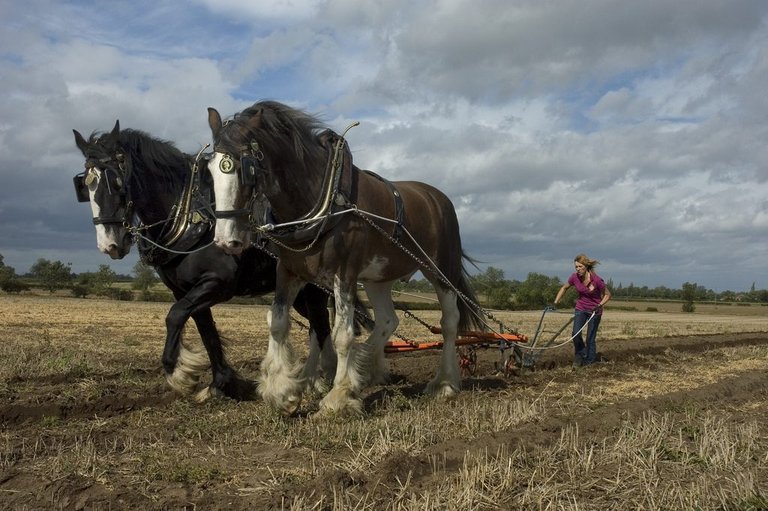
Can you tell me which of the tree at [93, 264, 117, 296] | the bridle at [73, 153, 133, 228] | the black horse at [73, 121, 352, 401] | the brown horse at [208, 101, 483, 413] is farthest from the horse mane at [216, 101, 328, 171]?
the tree at [93, 264, 117, 296]

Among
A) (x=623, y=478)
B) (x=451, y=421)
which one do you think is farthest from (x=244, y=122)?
(x=623, y=478)

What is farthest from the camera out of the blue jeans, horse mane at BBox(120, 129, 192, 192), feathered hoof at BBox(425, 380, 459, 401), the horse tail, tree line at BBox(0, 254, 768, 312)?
tree line at BBox(0, 254, 768, 312)

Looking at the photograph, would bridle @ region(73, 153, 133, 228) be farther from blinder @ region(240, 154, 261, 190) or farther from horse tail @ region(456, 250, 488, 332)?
horse tail @ region(456, 250, 488, 332)

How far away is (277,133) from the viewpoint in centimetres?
568

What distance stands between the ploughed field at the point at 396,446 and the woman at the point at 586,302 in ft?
5.62

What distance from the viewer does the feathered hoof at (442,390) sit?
7117 millimetres

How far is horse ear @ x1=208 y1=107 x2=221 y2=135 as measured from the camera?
18.4 feet

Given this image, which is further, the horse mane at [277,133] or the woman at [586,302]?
the woman at [586,302]

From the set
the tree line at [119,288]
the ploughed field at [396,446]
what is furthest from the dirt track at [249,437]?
the tree line at [119,288]

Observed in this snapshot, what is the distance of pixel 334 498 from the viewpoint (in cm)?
348

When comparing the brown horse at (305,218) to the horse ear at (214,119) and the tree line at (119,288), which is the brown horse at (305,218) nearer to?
the horse ear at (214,119)

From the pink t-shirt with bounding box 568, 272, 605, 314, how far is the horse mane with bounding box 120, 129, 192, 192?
6.52m

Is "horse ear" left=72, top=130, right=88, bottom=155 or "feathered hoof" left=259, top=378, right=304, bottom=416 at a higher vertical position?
"horse ear" left=72, top=130, right=88, bottom=155

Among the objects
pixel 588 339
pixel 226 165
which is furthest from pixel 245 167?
pixel 588 339
